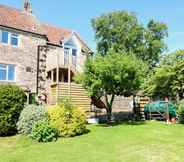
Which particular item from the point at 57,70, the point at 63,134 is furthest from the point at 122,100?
the point at 63,134

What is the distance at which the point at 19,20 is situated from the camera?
32.2 meters

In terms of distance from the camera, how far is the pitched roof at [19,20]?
3033 centimetres

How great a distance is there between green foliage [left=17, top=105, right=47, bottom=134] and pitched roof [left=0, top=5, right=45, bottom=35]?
11513mm

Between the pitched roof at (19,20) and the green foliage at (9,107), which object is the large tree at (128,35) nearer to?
the pitched roof at (19,20)

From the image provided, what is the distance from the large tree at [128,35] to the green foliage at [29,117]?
95.0 ft

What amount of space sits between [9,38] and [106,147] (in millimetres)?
17402

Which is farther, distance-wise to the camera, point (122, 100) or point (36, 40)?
point (122, 100)

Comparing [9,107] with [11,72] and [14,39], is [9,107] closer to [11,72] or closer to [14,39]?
[11,72]

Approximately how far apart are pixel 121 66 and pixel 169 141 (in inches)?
316

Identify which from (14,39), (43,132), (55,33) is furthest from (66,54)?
(43,132)

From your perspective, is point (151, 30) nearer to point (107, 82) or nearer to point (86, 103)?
point (86, 103)

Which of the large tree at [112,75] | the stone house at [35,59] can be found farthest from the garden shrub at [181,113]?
the stone house at [35,59]

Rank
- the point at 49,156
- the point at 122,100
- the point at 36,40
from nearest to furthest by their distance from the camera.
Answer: the point at 49,156 < the point at 36,40 < the point at 122,100

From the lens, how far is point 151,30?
51688 millimetres
